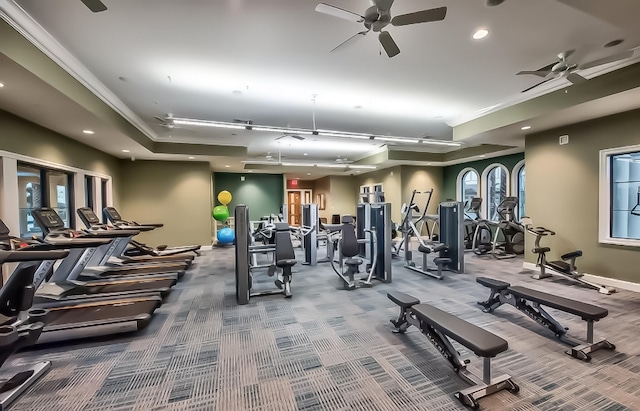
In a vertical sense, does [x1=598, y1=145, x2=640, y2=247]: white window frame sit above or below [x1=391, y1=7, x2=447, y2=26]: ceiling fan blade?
below

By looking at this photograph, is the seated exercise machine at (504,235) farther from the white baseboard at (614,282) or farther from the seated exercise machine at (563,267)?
the white baseboard at (614,282)

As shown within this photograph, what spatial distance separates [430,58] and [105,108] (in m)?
4.73

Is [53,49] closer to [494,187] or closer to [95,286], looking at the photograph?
[95,286]

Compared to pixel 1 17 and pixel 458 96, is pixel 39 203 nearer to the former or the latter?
pixel 1 17

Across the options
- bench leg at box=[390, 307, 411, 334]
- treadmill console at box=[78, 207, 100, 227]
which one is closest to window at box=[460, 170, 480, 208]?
bench leg at box=[390, 307, 411, 334]

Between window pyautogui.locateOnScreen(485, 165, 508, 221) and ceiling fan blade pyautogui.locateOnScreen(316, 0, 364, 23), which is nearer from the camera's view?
ceiling fan blade pyautogui.locateOnScreen(316, 0, 364, 23)

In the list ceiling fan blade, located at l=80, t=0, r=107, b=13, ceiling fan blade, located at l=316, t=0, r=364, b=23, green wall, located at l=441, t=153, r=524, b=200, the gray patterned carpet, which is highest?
ceiling fan blade, located at l=316, t=0, r=364, b=23

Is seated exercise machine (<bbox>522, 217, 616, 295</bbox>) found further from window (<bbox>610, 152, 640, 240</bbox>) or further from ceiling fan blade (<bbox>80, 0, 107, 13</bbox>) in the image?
ceiling fan blade (<bbox>80, 0, 107, 13</bbox>)

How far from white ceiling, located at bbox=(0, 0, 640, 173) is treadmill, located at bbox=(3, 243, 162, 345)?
221 centimetres

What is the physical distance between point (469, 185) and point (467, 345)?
29.5 feet

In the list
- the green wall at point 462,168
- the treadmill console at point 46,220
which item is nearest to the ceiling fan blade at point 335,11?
the treadmill console at point 46,220

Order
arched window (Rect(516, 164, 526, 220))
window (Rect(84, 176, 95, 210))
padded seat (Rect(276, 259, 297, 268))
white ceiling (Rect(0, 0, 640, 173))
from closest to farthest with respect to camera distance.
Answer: white ceiling (Rect(0, 0, 640, 173))
padded seat (Rect(276, 259, 297, 268))
window (Rect(84, 176, 95, 210))
arched window (Rect(516, 164, 526, 220))

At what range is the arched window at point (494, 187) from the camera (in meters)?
8.49

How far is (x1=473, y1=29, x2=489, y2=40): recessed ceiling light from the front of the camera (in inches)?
113
